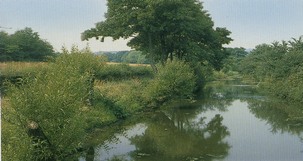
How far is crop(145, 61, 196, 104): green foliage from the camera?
31.5m

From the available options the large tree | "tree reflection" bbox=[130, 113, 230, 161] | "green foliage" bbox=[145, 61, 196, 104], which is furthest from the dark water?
the large tree

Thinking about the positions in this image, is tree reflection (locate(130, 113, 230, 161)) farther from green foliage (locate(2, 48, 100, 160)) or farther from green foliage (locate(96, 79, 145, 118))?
green foliage (locate(2, 48, 100, 160))

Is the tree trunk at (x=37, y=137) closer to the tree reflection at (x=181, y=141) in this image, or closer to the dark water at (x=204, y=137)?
the dark water at (x=204, y=137)

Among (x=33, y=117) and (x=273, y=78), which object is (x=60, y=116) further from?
(x=273, y=78)

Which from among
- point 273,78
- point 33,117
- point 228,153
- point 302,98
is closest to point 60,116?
point 33,117

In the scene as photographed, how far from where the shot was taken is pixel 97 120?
20781 millimetres

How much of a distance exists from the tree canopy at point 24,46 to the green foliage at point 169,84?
860 inches

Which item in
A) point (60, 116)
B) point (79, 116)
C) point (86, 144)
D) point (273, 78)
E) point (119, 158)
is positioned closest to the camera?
point (60, 116)

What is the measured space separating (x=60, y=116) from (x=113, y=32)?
31520mm

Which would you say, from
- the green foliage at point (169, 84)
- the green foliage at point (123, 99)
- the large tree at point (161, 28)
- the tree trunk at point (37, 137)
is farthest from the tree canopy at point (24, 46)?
the tree trunk at point (37, 137)

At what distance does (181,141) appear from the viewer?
18.5 m

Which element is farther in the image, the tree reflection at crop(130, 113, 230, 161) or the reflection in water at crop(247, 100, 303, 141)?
the reflection in water at crop(247, 100, 303, 141)

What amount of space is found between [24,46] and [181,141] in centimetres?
3740

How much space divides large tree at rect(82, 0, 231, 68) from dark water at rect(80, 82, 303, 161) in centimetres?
1390
